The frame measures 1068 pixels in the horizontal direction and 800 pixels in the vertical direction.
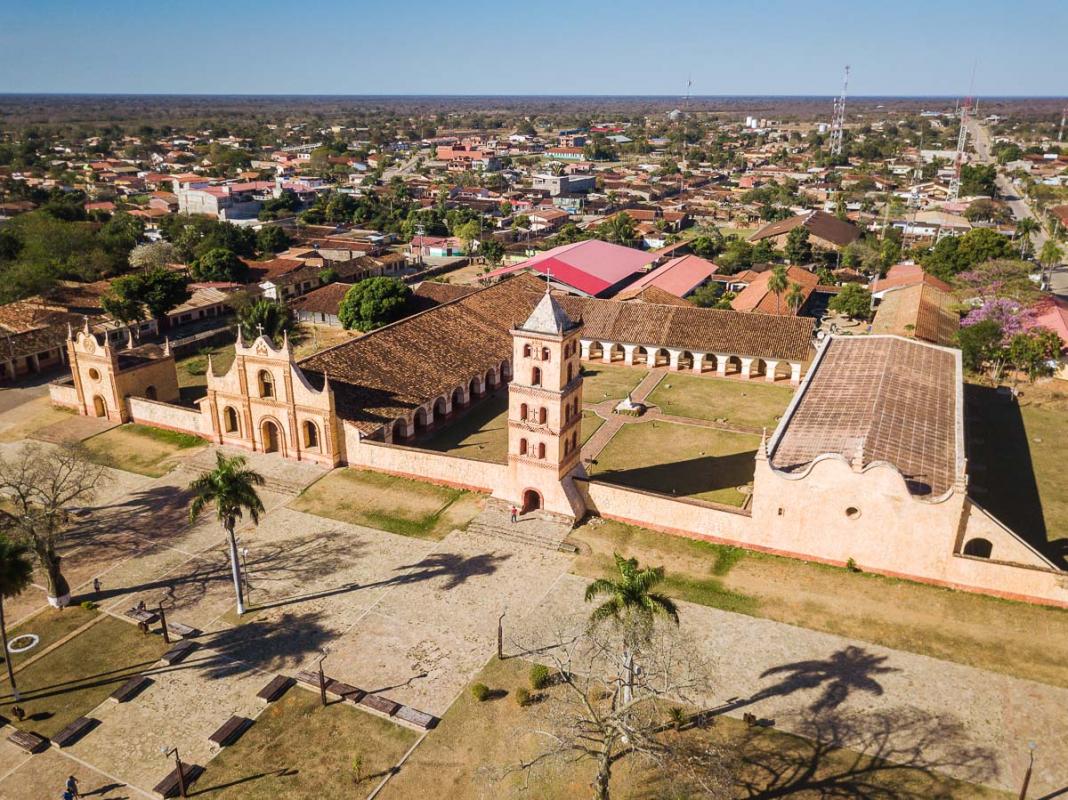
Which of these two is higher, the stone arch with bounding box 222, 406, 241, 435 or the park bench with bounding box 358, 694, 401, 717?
the stone arch with bounding box 222, 406, 241, 435

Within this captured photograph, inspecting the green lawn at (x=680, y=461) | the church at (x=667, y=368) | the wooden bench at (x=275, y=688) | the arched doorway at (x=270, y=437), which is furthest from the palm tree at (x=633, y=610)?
the arched doorway at (x=270, y=437)

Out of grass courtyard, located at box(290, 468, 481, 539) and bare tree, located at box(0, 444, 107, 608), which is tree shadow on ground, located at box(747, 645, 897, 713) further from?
bare tree, located at box(0, 444, 107, 608)

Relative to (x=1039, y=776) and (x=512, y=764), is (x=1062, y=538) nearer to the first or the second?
(x=1039, y=776)

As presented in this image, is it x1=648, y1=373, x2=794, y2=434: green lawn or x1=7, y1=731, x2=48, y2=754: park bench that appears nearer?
x1=7, y1=731, x2=48, y2=754: park bench

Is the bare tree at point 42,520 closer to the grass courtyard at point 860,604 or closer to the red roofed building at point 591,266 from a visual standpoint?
A: the grass courtyard at point 860,604

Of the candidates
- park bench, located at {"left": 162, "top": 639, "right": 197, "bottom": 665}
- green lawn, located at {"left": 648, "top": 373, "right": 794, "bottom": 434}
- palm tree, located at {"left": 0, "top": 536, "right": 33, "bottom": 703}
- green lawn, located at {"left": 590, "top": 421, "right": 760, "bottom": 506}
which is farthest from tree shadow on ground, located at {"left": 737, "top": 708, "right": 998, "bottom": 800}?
green lawn, located at {"left": 648, "top": 373, "right": 794, "bottom": 434}

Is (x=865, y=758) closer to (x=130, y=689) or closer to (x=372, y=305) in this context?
(x=130, y=689)

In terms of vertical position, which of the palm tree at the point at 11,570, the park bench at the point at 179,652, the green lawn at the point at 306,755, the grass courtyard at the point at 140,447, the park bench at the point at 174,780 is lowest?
the green lawn at the point at 306,755
